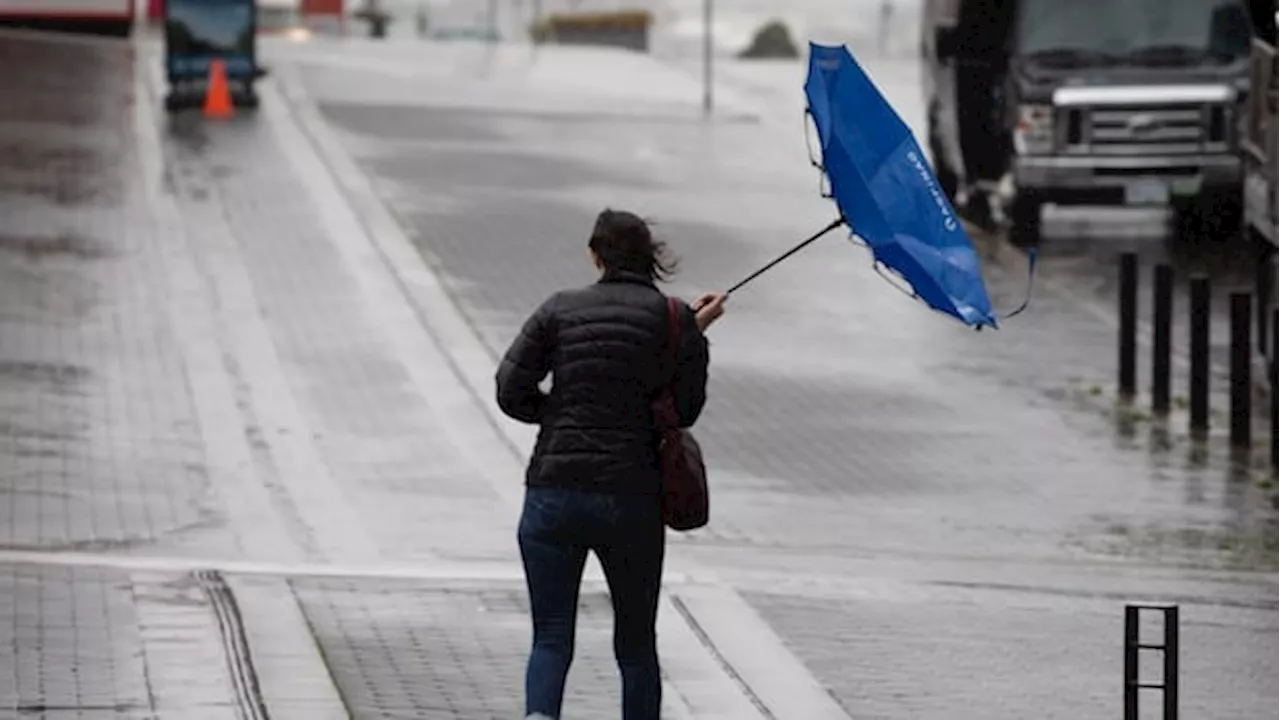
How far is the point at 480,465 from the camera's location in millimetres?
18656

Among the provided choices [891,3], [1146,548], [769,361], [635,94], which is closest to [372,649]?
[1146,548]

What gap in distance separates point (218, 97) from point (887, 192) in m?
25.3

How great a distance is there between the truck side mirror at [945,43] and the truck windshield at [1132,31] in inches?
40.5

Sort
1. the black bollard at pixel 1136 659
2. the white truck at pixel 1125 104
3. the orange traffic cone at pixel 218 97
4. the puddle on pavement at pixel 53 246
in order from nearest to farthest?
the black bollard at pixel 1136 659
the puddle on pavement at pixel 53 246
the white truck at pixel 1125 104
the orange traffic cone at pixel 218 97

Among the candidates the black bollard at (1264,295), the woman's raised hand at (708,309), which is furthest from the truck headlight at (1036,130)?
the woman's raised hand at (708,309)

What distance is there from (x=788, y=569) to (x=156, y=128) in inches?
751

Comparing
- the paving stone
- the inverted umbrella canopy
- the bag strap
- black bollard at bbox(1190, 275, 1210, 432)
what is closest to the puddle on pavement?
the paving stone

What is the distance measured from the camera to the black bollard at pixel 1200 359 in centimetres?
2086

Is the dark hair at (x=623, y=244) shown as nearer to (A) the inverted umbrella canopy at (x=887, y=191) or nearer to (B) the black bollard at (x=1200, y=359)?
(A) the inverted umbrella canopy at (x=887, y=191)

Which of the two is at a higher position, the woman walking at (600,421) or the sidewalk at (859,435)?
the woman walking at (600,421)

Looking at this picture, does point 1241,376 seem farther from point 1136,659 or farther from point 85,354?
point 1136,659

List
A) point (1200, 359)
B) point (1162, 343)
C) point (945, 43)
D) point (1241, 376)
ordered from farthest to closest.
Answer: point (945, 43) < point (1162, 343) < point (1200, 359) < point (1241, 376)

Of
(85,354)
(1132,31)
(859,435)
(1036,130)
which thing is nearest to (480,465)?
(859,435)

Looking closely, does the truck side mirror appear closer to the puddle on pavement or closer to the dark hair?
the puddle on pavement
